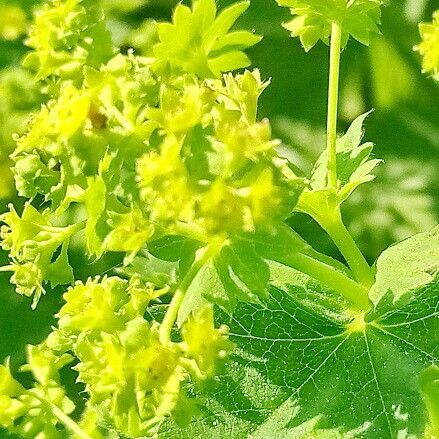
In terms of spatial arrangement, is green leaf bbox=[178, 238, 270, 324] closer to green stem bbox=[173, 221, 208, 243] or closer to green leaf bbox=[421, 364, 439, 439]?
green stem bbox=[173, 221, 208, 243]

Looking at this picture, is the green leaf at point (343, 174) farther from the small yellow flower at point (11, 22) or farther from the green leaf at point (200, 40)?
the small yellow flower at point (11, 22)

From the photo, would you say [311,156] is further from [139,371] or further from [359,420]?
[139,371]

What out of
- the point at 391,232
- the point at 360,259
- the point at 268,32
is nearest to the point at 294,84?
the point at 268,32

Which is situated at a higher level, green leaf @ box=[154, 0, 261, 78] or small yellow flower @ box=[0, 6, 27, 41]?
green leaf @ box=[154, 0, 261, 78]

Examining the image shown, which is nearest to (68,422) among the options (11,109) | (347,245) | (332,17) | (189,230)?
(189,230)

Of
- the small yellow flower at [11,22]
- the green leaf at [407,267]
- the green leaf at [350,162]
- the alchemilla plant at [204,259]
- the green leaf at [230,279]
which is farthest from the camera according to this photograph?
the small yellow flower at [11,22]

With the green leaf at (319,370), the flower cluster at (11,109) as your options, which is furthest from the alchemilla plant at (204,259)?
the flower cluster at (11,109)

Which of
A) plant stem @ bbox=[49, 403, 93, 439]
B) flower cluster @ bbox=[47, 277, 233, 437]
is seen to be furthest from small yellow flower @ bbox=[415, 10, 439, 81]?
plant stem @ bbox=[49, 403, 93, 439]
